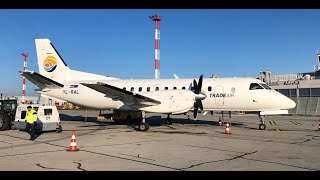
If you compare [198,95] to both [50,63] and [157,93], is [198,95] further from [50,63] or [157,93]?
[50,63]

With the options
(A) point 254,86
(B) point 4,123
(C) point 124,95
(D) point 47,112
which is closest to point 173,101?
(C) point 124,95

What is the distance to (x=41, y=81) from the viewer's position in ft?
76.4

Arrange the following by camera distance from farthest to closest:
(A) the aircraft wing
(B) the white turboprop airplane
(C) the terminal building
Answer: (C) the terminal building → (B) the white turboprop airplane → (A) the aircraft wing

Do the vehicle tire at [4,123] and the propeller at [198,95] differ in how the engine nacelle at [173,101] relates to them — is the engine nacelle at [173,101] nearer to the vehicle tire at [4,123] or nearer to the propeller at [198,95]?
the propeller at [198,95]

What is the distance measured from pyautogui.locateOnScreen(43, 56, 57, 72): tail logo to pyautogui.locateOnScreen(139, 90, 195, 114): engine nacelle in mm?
10487

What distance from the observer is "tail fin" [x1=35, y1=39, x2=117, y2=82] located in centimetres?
2598

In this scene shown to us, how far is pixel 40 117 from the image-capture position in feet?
59.5

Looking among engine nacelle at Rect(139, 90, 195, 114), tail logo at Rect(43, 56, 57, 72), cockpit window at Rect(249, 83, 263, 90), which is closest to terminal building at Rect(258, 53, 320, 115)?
cockpit window at Rect(249, 83, 263, 90)

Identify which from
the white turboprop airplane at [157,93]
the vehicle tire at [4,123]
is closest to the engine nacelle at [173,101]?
the white turboprop airplane at [157,93]

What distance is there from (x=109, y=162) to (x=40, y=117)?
10.4m

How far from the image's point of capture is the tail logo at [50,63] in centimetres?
2598

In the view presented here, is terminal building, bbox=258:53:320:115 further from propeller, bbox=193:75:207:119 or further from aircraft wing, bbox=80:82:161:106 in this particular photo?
aircraft wing, bbox=80:82:161:106
